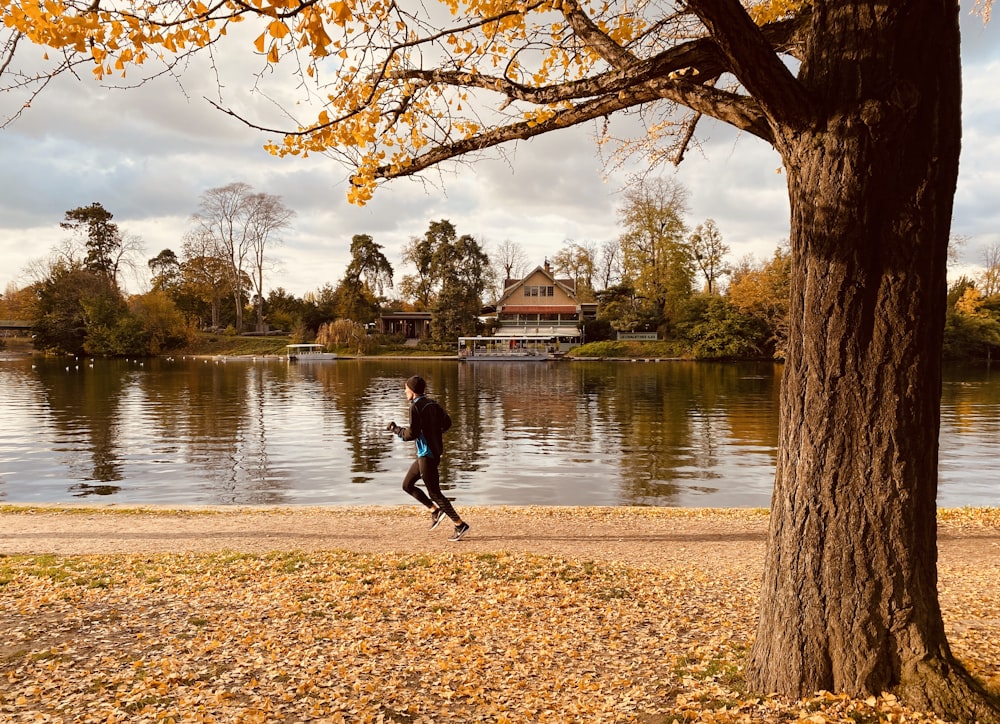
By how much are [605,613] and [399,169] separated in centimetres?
404

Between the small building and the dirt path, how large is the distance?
235ft

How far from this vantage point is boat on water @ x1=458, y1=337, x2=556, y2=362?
6456 cm

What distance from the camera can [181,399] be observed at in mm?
31781

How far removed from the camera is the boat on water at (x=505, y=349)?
64.6 meters

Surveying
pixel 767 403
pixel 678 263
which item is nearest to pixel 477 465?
pixel 767 403

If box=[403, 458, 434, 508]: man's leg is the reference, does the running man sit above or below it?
above

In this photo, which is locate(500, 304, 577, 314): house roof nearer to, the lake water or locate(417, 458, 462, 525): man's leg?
the lake water

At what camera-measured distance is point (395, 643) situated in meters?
4.72

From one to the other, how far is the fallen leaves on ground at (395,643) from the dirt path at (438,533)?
1.22 meters

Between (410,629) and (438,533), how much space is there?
4.12 m

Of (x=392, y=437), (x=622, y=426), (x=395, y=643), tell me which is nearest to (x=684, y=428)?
(x=622, y=426)

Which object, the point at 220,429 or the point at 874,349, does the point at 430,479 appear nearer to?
the point at 874,349

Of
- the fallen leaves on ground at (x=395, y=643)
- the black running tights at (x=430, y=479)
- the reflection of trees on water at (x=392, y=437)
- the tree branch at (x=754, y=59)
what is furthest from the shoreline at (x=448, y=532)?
the tree branch at (x=754, y=59)

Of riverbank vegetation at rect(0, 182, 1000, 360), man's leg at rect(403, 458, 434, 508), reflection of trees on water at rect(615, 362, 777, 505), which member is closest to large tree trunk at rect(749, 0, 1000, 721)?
man's leg at rect(403, 458, 434, 508)
